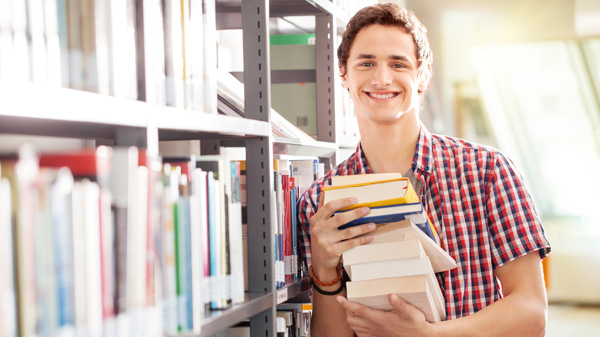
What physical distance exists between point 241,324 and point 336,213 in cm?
38

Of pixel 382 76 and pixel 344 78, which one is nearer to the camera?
pixel 382 76

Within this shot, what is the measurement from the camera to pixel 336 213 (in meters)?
1.49

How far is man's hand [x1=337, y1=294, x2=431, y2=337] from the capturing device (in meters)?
1.49

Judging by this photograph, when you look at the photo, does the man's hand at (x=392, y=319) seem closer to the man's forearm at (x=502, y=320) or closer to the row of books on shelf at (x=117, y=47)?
the man's forearm at (x=502, y=320)

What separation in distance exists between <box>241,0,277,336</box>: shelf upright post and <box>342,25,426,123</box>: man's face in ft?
1.17

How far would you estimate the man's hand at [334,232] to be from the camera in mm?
1448

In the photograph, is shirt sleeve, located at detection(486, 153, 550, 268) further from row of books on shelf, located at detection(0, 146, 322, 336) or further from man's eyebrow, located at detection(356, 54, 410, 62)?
row of books on shelf, located at detection(0, 146, 322, 336)

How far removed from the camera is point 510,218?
163cm

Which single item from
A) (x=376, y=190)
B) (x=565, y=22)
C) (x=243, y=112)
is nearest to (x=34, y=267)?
(x=376, y=190)

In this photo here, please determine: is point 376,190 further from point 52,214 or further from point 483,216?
point 52,214

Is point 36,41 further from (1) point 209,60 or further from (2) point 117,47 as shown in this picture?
(1) point 209,60

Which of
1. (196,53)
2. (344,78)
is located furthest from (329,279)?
(196,53)

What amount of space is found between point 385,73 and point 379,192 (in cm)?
48

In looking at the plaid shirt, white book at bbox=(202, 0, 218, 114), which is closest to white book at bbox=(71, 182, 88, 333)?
white book at bbox=(202, 0, 218, 114)
